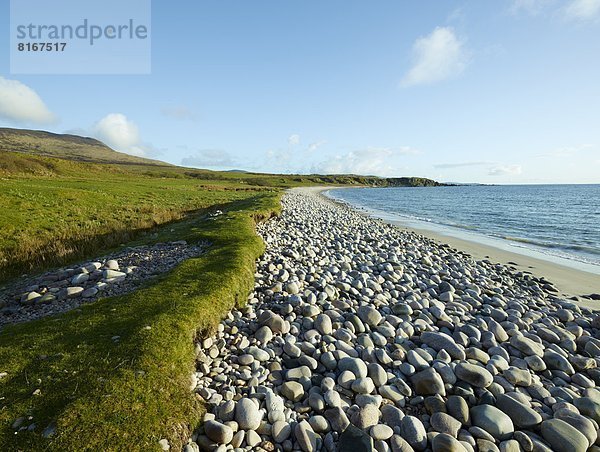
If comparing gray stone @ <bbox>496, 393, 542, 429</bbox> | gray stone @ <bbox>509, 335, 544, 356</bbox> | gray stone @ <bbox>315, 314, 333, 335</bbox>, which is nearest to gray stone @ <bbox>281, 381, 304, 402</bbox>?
gray stone @ <bbox>315, 314, 333, 335</bbox>

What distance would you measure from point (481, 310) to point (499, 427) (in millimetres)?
4632

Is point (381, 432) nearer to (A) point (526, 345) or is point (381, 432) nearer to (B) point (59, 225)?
(A) point (526, 345)

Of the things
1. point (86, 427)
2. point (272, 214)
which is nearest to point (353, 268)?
point (86, 427)

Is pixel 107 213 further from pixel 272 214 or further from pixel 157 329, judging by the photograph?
pixel 157 329

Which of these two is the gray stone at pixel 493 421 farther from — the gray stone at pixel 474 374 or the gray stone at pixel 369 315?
the gray stone at pixel 369 315

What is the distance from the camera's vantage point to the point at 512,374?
526cm

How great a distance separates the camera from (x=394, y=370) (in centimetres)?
533

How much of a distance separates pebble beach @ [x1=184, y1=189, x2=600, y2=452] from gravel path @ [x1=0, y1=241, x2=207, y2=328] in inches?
113

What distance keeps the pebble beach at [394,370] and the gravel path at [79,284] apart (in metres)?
2.87

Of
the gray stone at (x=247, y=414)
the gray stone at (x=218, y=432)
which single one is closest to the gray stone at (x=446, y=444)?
the gray stone at (x=247, y=414)

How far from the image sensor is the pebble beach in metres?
3.93

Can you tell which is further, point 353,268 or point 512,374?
point 353,268

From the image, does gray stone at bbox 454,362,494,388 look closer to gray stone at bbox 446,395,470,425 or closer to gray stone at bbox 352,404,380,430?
gray stone at bbox 446,395,470,425

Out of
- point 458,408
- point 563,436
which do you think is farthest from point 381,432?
point 563,436
